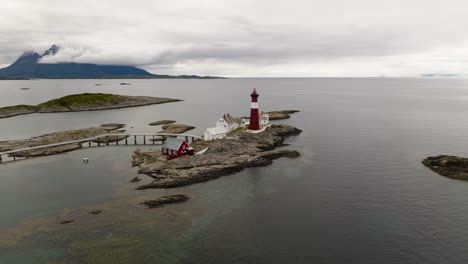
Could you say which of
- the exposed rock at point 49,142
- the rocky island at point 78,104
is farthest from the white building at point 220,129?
the rocky island at point 78,104

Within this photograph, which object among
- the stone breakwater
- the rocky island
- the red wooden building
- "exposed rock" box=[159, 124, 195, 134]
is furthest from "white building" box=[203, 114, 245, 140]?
the rocky island

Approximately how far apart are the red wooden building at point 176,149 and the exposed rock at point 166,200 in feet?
49.8

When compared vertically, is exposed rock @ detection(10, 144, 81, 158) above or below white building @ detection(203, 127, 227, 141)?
below

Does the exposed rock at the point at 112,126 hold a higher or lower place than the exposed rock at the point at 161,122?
lower

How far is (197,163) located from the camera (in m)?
51.0

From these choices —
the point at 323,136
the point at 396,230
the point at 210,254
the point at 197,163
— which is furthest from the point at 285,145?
the point at 210,254

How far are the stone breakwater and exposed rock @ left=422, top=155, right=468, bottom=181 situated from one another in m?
24.1

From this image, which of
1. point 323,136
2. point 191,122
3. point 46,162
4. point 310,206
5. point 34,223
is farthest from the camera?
point 191,122

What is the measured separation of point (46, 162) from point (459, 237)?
67394mm

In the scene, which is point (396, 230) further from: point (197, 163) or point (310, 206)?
point (197, 163)

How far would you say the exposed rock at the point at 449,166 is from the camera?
149 ft

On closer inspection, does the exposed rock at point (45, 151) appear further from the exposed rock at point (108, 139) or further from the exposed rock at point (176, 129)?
the exposed rock at point (176, 129)

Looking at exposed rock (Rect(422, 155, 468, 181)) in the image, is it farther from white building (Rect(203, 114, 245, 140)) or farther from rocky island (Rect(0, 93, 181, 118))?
rocky island (Rect(0, 93, 181, 118))

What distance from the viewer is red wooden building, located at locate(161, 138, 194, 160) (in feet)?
A: 175
